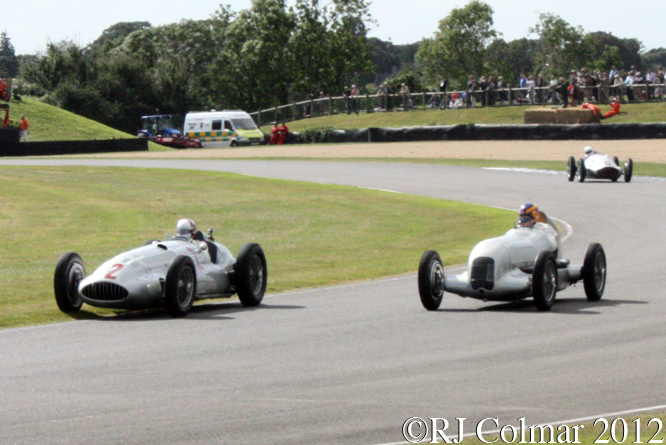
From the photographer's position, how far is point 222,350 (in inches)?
369

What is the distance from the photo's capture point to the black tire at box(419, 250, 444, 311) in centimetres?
1143

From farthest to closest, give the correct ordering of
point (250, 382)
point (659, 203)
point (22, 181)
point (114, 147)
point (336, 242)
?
point (114, 147), point (22, 181), point (659, 203), point (336, 242), point (250, 382)

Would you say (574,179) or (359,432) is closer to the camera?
(359,432)

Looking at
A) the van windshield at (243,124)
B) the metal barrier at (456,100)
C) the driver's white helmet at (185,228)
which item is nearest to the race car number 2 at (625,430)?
the driver's white helmet at (185,228)

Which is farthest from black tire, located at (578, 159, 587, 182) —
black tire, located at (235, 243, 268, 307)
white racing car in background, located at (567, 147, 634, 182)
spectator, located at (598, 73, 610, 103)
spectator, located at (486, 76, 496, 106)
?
spectator, located at (486, 76, 496, 106)

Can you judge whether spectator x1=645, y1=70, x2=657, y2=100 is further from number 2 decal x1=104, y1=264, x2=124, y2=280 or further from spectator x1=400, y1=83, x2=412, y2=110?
number 2 decal x1=104, y1=264, x2=124, y2=280

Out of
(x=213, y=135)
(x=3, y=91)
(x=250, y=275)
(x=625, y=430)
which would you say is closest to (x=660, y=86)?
(x=213, y=135)

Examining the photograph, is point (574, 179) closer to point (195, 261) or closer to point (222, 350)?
point (195, 261)

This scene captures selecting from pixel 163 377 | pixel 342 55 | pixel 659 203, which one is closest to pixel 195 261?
pixel 163 377

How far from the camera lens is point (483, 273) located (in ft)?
37.7

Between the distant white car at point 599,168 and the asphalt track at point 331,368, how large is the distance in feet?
→ 53.5

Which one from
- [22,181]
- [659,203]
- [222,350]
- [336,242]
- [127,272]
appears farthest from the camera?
[22,181]

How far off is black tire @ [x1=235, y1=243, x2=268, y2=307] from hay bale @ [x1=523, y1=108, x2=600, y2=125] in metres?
35.0

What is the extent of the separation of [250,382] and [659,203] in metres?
19.6
